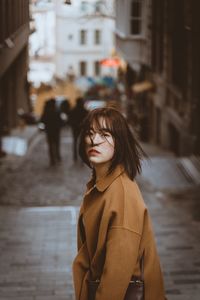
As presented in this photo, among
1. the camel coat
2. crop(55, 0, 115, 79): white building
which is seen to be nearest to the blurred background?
the camel coat

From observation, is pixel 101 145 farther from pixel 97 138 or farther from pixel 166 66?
pixel 166 66

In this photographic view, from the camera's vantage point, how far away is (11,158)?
20328mm

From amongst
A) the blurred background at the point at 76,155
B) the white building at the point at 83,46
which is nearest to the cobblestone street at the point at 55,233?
the blurred background at the point at 76,155

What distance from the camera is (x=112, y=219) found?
405 cm

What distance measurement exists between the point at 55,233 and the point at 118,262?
644cm

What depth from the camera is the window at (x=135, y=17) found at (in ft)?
99.1

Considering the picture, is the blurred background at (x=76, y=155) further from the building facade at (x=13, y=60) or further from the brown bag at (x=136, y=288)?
the brown bag at (x=136, y=288)

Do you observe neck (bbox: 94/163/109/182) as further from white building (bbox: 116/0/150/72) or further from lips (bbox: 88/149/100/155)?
white building (bbox: 116/0/150/72)

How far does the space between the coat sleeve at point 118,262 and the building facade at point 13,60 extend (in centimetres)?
1204

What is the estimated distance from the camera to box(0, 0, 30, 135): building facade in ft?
58.4

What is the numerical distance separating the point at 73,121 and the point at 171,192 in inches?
200

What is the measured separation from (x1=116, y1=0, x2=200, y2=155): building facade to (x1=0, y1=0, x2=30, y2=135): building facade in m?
4.58

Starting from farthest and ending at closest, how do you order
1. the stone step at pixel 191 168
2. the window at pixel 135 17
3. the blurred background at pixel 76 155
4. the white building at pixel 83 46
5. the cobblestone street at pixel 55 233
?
the white building at pixel 83 46 < the window at pixel 135 17 < the stone step at pixel 191 168 < the blurred background at pixel 76 155 < the cobblestone street at pixel 55 233

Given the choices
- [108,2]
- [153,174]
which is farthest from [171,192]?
[108,2]
